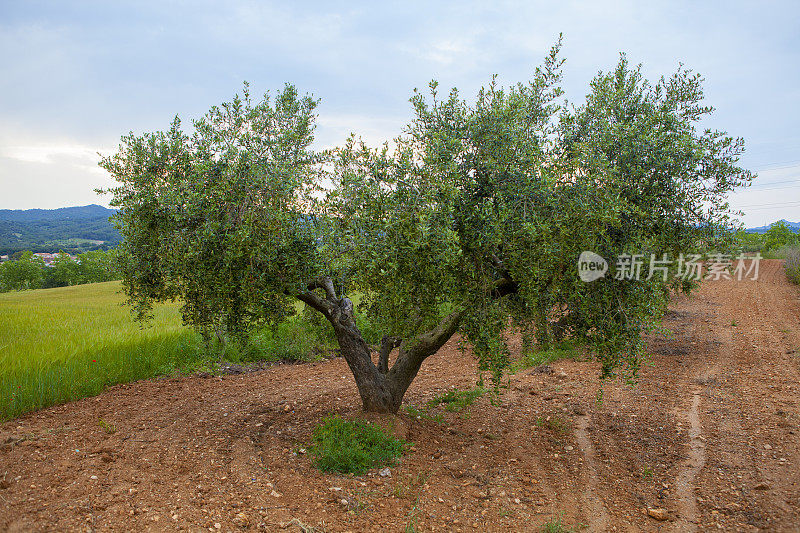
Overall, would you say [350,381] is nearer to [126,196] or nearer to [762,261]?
[126,196]

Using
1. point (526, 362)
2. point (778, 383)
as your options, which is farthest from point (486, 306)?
point (778, 383)

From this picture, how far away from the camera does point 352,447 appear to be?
29.9 feet

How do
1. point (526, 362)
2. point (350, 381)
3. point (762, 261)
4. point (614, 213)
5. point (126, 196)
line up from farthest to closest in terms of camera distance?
point (762, 261) < point (526, 362) < point (350, 381) < point (126, 196) < point (614, 213)

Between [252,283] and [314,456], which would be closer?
[252,283]

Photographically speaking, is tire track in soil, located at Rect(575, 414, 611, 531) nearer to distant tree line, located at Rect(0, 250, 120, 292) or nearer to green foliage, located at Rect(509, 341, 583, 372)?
green foliage, located at Rect(509, 341, 583, 372)

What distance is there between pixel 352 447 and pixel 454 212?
4.92 meters

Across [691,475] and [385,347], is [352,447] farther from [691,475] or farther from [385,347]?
[691,475]

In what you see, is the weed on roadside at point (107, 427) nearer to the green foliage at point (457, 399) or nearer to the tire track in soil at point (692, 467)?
the green foliage at point (457, 399)

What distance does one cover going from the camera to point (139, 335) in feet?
53.4

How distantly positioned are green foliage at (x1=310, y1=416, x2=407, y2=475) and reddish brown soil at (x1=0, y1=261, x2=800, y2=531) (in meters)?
0.27

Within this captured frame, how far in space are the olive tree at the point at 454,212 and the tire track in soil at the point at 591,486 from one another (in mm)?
2094

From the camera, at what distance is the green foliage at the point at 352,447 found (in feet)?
28.6

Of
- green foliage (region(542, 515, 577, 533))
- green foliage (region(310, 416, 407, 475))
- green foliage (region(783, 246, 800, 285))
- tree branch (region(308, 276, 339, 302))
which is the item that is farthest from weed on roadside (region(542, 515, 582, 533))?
green foliage (region(783, 246, 800, 285))

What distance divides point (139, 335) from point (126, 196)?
31.2 ft
